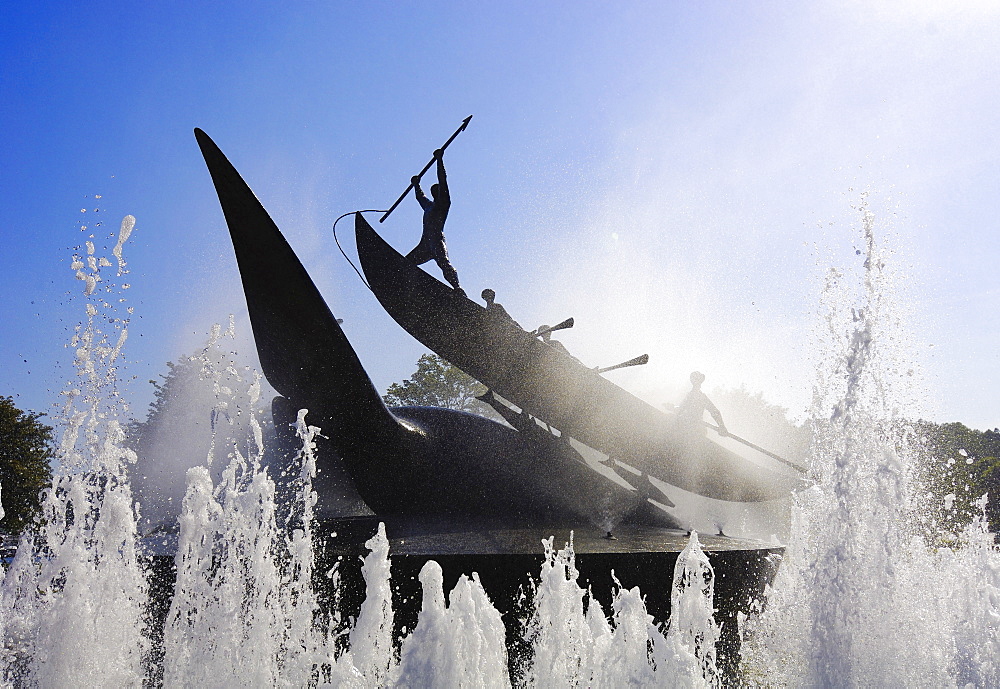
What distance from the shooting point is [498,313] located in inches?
288

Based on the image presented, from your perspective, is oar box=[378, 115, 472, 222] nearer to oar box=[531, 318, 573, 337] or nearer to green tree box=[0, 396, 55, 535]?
oar box=[531, 318, 573, 337]

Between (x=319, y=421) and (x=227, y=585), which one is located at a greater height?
(x=319, y=421)

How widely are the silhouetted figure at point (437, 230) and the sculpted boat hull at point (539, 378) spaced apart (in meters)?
0.37

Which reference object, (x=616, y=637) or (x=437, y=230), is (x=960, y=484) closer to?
(x=437, y=230)

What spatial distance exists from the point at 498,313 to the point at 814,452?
3554 mm

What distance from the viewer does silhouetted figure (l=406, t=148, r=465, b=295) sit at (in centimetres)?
748

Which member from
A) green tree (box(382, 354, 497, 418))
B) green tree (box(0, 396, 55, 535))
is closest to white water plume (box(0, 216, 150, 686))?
green tree (box(0, 396, 55, 535))

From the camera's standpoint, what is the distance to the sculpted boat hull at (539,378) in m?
7.21

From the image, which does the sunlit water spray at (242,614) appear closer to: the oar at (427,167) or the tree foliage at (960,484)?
the oar at (427,167)

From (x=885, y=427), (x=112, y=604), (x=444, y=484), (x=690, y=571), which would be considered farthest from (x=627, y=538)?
(x=112, y=604)

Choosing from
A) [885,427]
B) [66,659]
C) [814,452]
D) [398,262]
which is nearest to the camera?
[66,659]

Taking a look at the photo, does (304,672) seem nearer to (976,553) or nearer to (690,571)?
(690,571)

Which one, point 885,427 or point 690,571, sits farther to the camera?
point 885,427

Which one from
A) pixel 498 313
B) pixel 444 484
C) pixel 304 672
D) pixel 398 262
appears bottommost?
pixel 304 672
